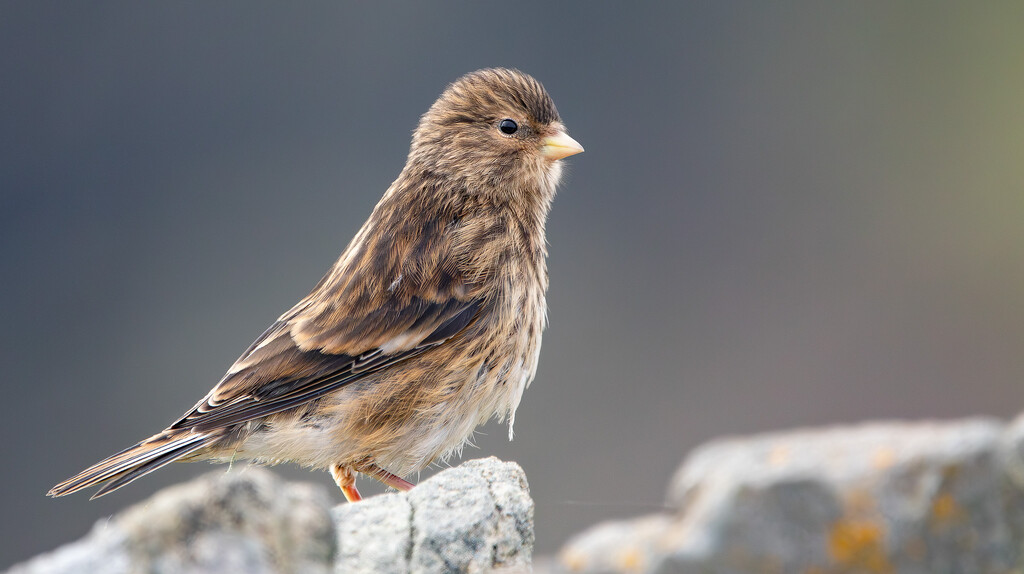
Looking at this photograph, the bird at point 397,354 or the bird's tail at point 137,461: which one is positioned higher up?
the bird at point 397,354

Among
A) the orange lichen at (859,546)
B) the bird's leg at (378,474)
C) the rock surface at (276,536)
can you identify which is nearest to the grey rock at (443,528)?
the rock surface at (276,536)

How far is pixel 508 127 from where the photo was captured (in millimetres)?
4727

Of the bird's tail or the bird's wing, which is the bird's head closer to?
the bird's wing

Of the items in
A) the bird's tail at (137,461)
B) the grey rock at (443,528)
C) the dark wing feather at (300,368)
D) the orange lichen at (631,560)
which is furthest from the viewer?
the dark wing feather at (300,368)

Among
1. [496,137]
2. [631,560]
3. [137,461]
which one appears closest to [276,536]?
[631,560]

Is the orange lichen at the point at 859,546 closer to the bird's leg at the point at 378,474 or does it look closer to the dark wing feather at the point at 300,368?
the dark wing feather at the point at 300,368

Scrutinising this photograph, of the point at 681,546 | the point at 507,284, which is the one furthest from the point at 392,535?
the point at 507,284

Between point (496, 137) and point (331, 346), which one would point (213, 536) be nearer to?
point (331, 346)

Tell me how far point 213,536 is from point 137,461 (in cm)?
188

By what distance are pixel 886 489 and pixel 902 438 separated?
0.40ft

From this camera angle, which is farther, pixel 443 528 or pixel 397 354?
pixel 397 354

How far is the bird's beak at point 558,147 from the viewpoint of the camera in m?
4.65

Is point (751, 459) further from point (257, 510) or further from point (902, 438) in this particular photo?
point (257, 510)

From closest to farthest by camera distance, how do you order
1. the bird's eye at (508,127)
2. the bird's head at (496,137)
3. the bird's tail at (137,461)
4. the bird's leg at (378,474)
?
1. the bird's tail at (137,461)
2. the bird's leg at (378,474)
3. the bird's head at (496,137)
4. the bird's eye at (508,127)
